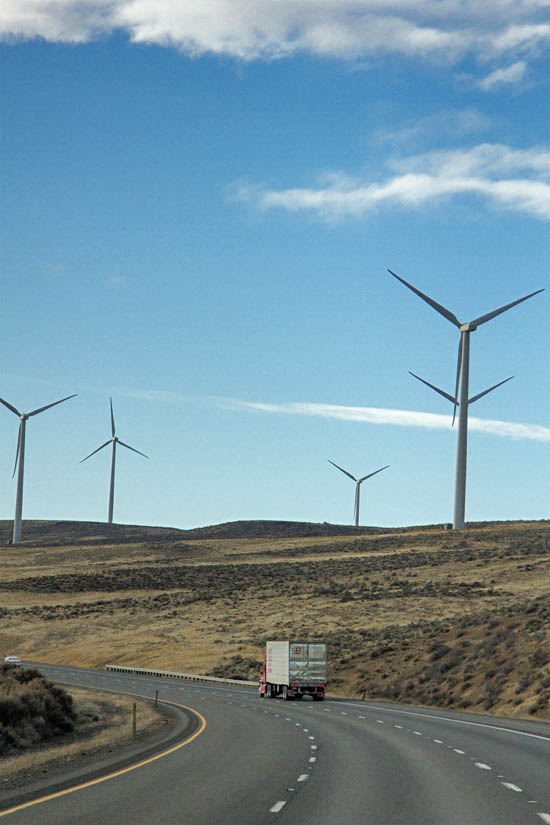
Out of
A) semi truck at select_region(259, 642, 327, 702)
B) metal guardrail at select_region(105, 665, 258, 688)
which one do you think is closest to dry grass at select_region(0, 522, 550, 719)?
metal guardrail at select_region(105, 665, 258, 688)

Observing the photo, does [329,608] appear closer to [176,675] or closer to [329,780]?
[176,675]

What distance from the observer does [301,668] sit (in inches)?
2104

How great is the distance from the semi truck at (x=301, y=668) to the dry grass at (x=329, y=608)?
5702 mm

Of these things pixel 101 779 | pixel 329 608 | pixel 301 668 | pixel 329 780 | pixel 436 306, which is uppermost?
pixel 436 306

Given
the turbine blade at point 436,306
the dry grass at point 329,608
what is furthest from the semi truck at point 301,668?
the turbine blade at point 436,306

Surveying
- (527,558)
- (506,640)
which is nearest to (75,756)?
(506,640)

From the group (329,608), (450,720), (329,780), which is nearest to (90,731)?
(450,720)

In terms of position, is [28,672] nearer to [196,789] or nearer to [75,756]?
[75,756]

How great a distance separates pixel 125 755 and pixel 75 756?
1226 millimetres

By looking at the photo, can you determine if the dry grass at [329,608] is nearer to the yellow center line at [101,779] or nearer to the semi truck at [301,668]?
the semi truck at [301,668]

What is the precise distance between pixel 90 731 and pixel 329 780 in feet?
52.2

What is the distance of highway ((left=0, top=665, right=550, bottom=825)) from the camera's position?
15.2m

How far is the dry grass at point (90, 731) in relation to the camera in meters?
23.6

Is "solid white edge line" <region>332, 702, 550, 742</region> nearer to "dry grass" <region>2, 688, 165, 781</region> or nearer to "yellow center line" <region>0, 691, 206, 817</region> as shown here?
"dry grass" <region>2, 688, 165, 781</region>
